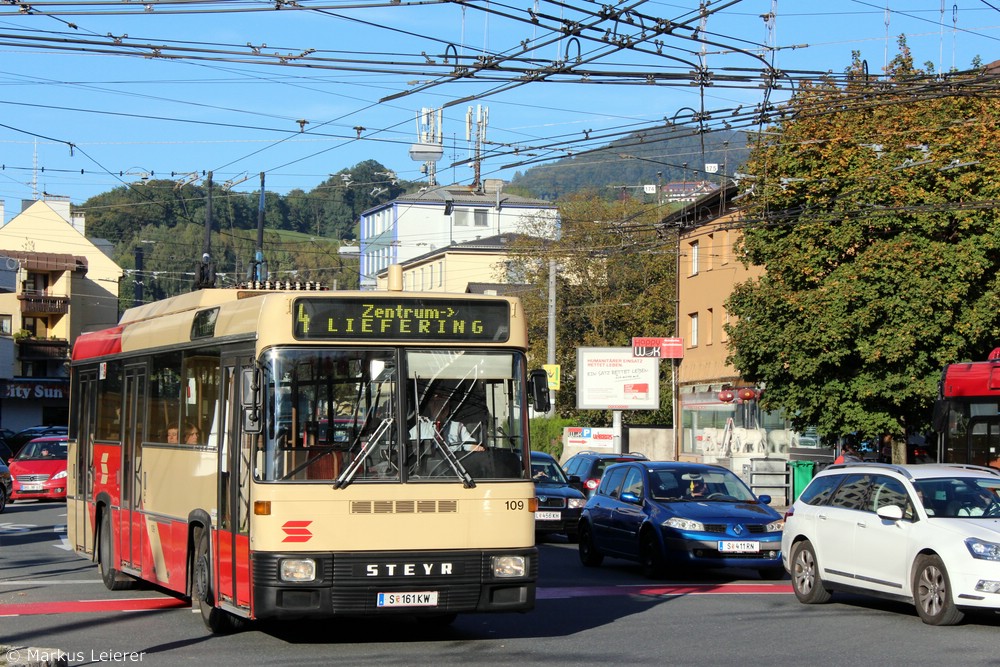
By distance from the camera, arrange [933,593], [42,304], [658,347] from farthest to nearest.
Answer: [42,304], [658,347], [933,593]

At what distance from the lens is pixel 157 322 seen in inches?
576

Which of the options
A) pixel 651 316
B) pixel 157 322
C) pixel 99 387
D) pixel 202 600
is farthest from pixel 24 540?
pixel 651 316

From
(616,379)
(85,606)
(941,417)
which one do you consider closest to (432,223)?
(616,379)

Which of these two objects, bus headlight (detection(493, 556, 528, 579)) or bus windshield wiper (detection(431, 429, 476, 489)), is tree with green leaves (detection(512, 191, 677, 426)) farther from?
bus windshield wiper (detection(431, 429, 476, 489))

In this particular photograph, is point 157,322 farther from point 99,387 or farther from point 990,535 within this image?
point 990,535

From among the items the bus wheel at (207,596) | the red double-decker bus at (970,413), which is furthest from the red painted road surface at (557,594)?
the red double-decker bus at (970,413)

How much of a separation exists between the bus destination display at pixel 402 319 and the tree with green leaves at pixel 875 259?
18617mm

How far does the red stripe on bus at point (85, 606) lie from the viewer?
14.1 m

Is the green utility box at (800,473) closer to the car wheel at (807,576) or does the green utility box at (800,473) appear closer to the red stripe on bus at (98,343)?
the car wheel at (807,576)

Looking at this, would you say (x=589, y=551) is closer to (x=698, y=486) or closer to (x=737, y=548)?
(x=698, y=486)

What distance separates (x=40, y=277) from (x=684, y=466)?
66287 mm

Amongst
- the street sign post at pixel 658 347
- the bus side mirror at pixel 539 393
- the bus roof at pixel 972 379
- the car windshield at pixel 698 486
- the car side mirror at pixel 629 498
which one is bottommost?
the car side mirror at pixel 629 498

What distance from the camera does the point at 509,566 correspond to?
443 inches

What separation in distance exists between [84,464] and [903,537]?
9504 mm
